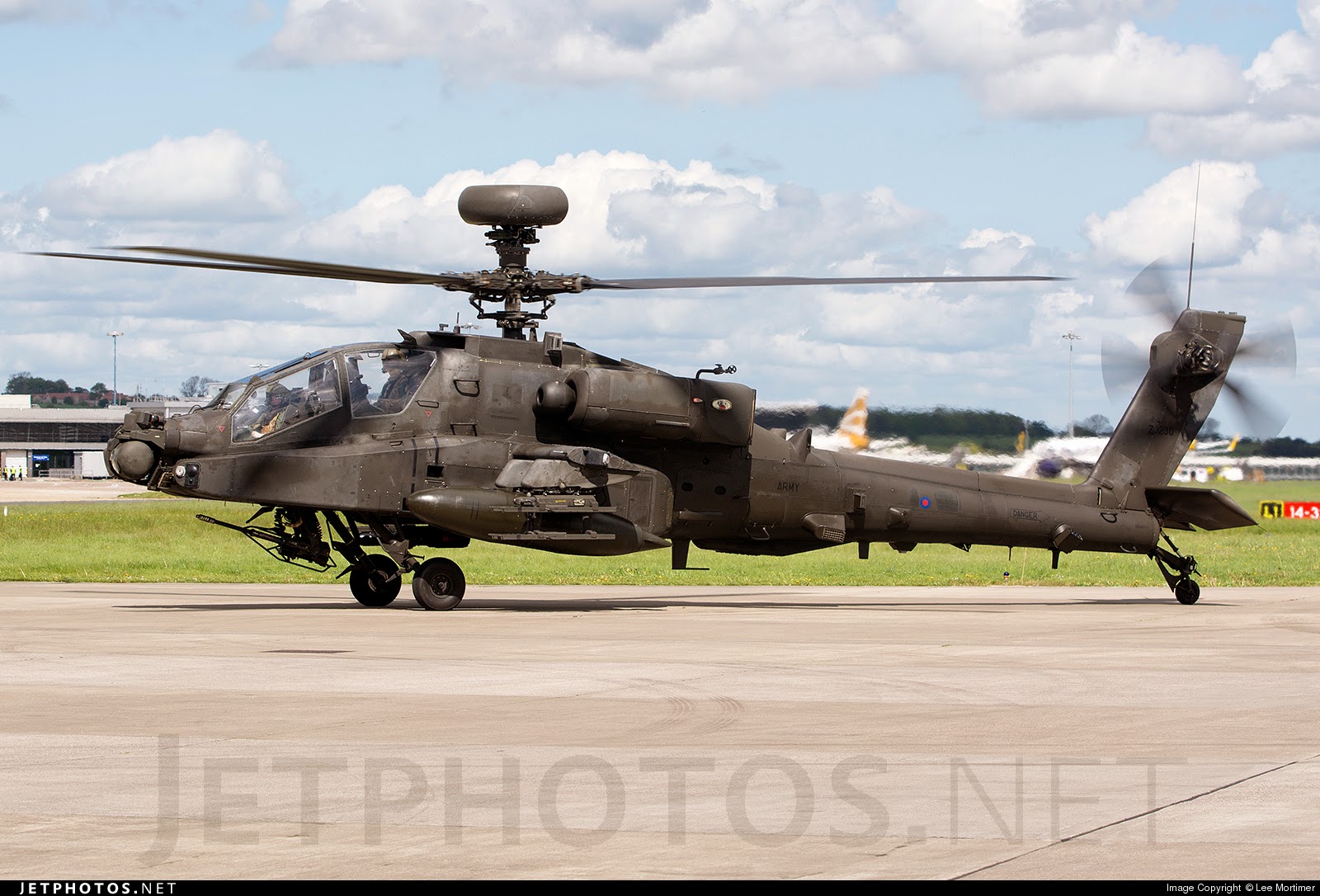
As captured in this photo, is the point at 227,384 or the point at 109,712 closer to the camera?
the point at 109,712

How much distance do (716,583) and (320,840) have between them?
25013mm

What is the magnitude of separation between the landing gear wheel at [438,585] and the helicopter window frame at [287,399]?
107 inches

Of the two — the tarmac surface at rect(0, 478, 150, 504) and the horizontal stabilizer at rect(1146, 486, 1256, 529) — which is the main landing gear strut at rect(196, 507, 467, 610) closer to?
the horizontal stabilizer at rect(1146, 486, 1256, 529)

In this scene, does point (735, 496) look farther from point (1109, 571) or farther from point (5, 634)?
point (1109, 571)

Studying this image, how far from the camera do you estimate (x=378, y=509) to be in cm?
2191

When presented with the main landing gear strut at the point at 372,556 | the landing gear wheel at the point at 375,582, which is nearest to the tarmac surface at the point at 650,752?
the main landing gear strut at the point at 372,556

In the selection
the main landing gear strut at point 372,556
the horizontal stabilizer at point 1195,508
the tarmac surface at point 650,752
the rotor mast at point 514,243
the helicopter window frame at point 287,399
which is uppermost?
the rotor mast at point 514,243

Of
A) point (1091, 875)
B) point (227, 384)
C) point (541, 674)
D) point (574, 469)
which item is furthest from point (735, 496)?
point (1091, 875)

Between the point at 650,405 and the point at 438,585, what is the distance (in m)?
4.09

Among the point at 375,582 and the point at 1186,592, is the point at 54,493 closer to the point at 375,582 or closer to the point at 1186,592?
the point at 375,582

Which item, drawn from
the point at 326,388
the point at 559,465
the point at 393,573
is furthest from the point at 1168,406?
the point at 326,388

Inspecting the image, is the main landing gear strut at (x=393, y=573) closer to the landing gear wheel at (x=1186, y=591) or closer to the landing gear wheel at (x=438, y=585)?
the landing gear wheel at (x=438, y=585)

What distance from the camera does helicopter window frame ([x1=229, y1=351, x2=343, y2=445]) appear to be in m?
21.5

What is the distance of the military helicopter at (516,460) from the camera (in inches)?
831
